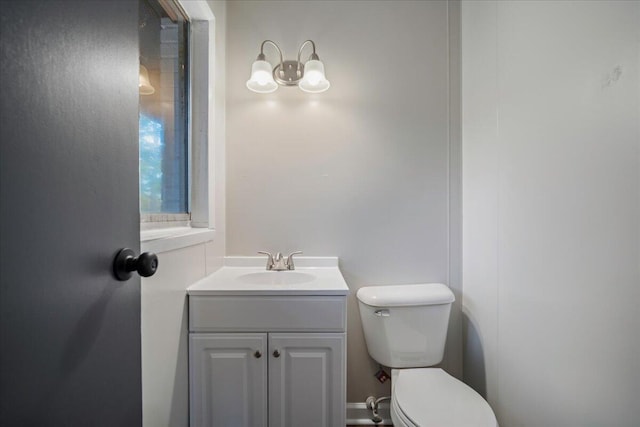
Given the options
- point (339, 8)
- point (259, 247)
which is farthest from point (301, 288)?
point (339, 8)

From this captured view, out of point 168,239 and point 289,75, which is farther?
point 289,75

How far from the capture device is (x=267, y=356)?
42.9 inches

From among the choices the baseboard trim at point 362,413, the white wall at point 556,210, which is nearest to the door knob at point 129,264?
the white wall at point 556,210

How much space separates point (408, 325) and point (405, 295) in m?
0.14

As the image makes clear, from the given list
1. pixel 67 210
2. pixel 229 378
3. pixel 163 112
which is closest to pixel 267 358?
pixel 229 378

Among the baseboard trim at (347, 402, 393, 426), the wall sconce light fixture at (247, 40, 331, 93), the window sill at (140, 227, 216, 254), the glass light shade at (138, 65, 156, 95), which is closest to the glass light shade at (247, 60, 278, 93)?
the wall sconce light fixture at (247, 40, 331, 93)

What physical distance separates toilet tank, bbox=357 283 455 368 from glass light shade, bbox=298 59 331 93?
1120mm

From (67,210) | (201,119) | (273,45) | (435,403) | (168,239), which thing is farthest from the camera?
(273,45)

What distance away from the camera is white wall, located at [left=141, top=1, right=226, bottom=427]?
0.83 meters

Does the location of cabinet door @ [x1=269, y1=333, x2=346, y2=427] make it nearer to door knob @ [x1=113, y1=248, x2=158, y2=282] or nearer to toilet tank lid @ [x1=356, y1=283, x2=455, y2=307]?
toilet tank lid @ [x1=356, y1=283, x2=455, y2=307]

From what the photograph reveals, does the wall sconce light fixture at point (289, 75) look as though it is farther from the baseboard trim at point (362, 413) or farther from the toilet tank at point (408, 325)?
the baseboard trim at point (362, 413)

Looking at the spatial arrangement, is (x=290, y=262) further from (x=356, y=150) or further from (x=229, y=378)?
(x=356, y=150)

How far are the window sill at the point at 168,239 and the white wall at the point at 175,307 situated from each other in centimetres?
2

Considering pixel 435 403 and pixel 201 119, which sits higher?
pixel 201 119
